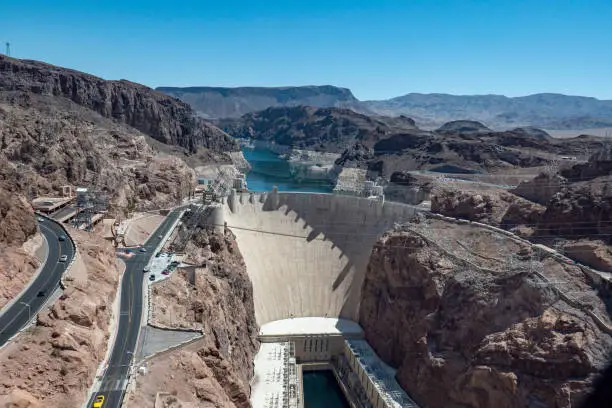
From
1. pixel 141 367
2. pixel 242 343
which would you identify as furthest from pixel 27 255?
pixel 242 343

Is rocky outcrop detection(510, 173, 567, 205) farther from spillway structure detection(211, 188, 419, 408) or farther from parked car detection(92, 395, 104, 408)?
parked car detection(92, 395, 104, 408)

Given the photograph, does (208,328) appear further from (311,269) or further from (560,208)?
(560,208)

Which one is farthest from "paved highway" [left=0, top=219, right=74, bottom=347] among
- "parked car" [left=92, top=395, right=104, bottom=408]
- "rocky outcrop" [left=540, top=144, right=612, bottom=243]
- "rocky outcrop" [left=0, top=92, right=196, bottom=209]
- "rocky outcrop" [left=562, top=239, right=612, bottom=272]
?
"rocky outcrop" [left=540, top=144, right=612, bottom=243]

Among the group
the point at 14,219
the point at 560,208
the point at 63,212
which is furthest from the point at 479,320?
the point at 63,212

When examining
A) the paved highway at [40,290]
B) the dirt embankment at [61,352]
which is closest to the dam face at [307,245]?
the paved highway at [40,290]

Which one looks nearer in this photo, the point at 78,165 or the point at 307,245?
the point at 78,165

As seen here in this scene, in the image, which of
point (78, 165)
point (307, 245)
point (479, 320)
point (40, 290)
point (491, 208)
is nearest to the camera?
point (40, 290)

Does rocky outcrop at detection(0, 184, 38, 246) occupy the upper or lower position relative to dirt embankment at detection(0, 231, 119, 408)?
upper
